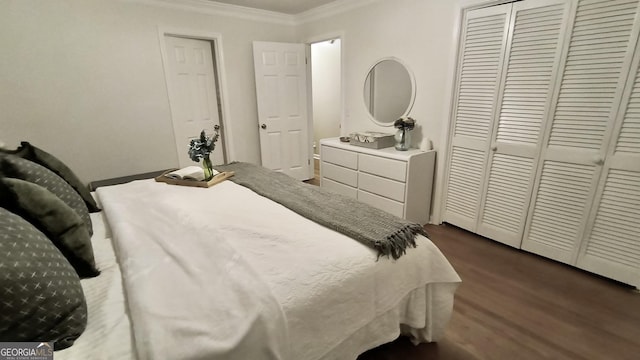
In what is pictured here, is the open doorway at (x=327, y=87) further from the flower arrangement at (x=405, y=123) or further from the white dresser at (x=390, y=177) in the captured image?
the flower arrangement at (x=405, y=123)

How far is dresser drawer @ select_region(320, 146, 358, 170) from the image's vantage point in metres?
3.20

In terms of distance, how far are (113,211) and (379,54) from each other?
2840 mm

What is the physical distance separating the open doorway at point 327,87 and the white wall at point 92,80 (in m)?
1.96

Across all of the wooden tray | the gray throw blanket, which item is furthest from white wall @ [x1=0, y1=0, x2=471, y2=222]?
the gray throw blanket

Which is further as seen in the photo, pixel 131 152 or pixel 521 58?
pixel 131 152

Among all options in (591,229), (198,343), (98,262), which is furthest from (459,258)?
(98,262)

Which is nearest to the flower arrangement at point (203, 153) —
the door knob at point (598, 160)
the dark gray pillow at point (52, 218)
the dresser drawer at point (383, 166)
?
the dark gray pillow at point (52, 218)

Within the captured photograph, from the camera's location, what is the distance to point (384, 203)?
2.97 metres

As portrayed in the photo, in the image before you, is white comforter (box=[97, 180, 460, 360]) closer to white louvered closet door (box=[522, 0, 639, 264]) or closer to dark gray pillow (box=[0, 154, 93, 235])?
dark gray pillow (box=[0, 154, 93, 235])

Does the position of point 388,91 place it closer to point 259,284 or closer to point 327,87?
point 327,87

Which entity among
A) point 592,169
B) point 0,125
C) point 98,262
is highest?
point 0,125

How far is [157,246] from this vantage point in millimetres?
1298

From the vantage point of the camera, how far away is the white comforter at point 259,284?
2.99 feet

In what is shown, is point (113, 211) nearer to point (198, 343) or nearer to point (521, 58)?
point (198, 343)
